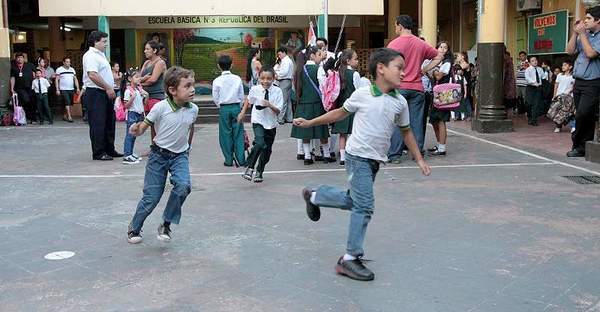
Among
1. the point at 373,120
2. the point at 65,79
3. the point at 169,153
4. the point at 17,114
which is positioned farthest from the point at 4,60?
the point at 373,120

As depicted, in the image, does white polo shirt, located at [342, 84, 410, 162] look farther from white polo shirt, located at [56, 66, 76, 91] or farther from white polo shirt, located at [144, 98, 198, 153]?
white polo shirt, located at [56, 66, 76, 91]

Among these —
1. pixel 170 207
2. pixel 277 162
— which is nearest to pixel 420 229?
pixel 170 207

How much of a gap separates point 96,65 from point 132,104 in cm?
72

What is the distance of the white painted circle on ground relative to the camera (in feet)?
16.2

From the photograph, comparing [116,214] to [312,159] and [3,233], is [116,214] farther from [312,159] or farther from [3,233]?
[312,159]

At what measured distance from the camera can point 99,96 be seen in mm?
9664

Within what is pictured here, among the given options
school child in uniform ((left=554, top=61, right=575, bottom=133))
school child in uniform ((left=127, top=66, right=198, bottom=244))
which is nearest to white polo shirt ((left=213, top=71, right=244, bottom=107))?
school child in uniform ((left=127, top=66, right=198, bottom=244))

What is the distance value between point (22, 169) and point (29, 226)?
342 cm

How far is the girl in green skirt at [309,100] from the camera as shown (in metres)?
9.09

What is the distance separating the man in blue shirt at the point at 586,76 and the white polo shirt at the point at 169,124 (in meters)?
6.13

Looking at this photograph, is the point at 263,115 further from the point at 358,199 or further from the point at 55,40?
the point at 55,40

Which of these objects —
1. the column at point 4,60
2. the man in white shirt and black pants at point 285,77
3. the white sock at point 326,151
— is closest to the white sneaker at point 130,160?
the white sock at point 326,151

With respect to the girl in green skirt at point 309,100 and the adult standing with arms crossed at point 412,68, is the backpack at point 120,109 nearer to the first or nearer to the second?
the girl in green skirt at point 309,100

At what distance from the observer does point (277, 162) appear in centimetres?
938
